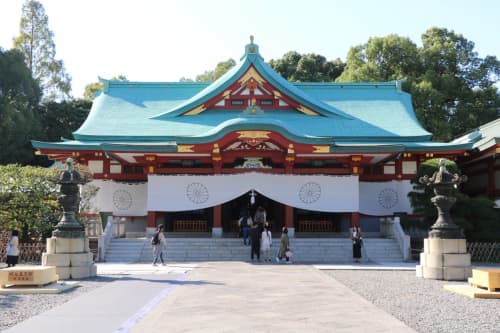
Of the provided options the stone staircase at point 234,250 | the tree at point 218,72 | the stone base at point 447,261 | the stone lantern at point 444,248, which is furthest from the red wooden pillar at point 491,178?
the tree at point 218,72

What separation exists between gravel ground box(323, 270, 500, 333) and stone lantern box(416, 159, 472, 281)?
1.51 ft

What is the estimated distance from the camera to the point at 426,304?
35.0 feet

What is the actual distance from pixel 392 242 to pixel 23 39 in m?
41.1

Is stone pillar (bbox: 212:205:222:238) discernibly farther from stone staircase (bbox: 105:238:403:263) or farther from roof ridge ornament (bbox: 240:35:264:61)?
roof ridge ornament (bbox: 240:35:264:61)

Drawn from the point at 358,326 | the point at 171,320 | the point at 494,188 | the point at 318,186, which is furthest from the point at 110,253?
the point at 494,188

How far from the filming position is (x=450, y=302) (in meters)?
11.0

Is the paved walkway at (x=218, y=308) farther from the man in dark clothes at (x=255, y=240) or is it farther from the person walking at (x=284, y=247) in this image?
the man in dark clothes at (x=255, y=240)

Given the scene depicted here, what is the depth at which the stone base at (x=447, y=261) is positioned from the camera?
14945 mm

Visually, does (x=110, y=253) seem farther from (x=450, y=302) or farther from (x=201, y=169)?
(x=450, y=302)

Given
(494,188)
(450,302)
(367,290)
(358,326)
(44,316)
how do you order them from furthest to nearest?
(494,188)
(367,290)
(450,302)
(44,316)
(358,326)

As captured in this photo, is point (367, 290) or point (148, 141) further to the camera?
point (148, 141)

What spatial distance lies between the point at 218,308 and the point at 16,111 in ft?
107

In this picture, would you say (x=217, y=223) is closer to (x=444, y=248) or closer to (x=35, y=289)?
(x=444, y=248)

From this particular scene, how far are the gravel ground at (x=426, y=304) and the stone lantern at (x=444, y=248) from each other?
46 centimetres
